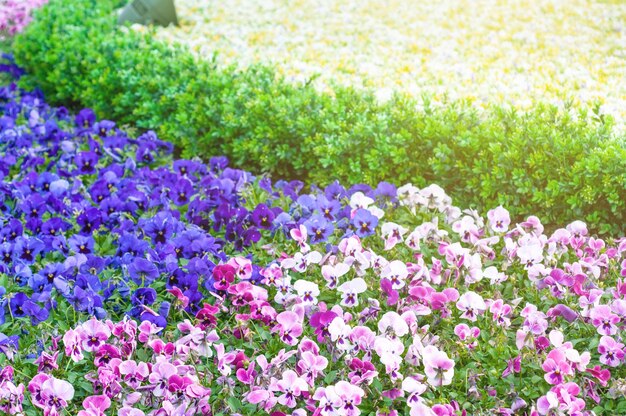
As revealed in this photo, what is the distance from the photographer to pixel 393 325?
3.29 meters

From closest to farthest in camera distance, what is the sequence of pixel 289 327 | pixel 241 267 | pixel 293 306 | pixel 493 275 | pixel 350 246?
pixel 289 327 < pixel 293 306 < pixel 493 275 < pixel 241 267 < pixel 350 246

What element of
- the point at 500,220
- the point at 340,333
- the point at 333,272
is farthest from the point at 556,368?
the point at 500,220

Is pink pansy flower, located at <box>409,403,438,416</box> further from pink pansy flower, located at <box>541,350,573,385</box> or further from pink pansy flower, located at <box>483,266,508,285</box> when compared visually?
pink pansy flower, located at <box>483,266,508,285</box>

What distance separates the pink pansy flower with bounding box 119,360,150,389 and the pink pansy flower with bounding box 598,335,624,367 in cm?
193

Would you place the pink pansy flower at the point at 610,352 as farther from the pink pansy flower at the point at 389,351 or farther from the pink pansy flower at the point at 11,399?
the pink pansy flower at the point at 11,399

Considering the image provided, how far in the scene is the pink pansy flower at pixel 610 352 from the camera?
321 centimetres

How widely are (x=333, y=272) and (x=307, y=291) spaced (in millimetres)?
174

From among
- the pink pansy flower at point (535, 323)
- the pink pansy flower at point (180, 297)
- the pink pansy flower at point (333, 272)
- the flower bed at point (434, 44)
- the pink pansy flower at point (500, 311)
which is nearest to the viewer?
the pink pansy flower at point (535, 323)

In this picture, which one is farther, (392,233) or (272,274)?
(392,233)

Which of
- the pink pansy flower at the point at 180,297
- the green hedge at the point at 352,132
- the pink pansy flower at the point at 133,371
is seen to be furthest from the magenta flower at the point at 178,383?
the green hedge at the point at 352,132

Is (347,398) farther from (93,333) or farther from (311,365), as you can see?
(93,333)

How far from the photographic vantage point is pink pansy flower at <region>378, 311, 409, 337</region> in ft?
10.8

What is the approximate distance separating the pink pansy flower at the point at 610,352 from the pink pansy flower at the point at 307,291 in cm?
128

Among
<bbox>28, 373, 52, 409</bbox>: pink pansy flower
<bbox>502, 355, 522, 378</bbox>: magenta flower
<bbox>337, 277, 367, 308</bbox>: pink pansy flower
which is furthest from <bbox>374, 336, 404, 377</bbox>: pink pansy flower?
<bbox>28, 373, 52, 409</bbox>: pink pansy flower
